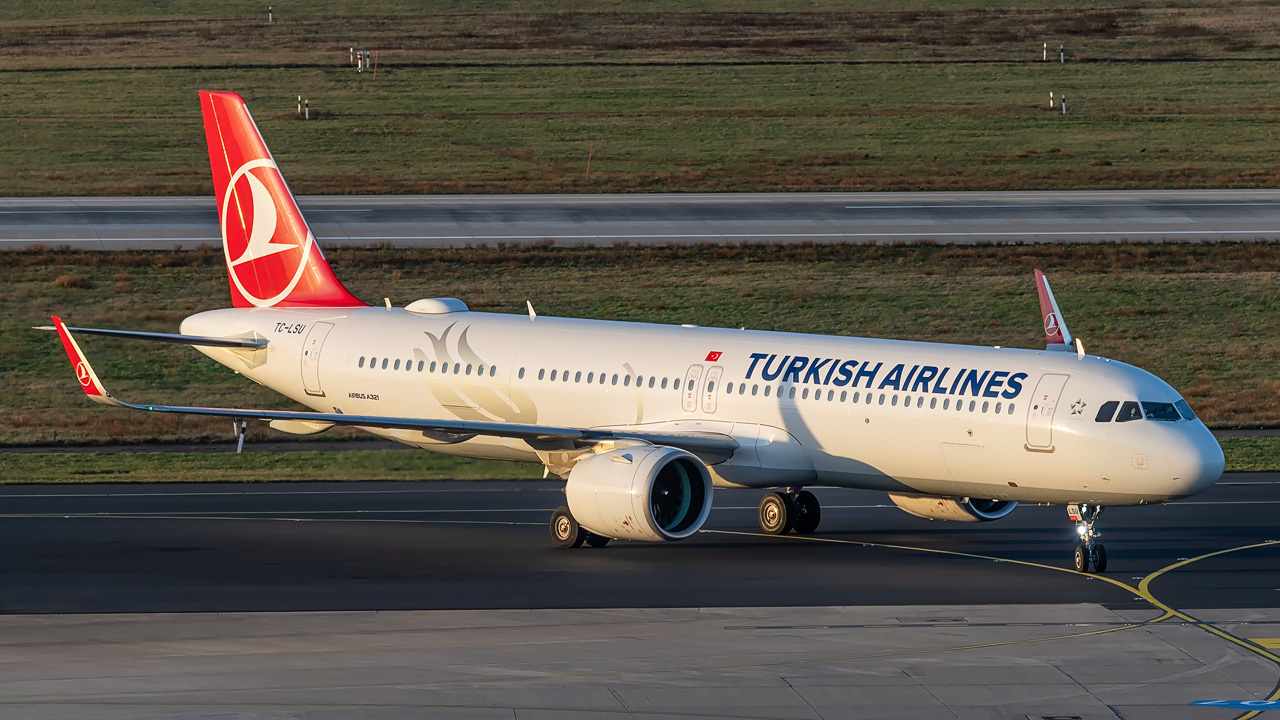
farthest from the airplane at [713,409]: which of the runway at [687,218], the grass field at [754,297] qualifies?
the runway at [687,218]

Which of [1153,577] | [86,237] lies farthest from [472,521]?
[86,237]

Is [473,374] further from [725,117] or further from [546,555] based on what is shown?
[725,117]

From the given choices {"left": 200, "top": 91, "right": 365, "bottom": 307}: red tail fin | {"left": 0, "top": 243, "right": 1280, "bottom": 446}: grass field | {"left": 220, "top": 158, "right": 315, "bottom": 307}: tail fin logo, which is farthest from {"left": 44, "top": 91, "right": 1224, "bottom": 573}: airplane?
{"left": 0, "top": 243, "right": 1280, "bottom": 446}: grass field

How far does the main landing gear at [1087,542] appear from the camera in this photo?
3394 centimetres

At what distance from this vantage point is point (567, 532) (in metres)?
36.6

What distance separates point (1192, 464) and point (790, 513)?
29.8ft

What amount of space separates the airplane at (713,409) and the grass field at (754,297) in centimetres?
1554

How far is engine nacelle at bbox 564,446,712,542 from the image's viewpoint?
33844mm

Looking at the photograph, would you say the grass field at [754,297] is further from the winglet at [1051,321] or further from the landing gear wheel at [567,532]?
the landing gear wheel at [567,532]

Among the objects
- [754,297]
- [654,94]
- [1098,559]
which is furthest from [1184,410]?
[654,94]

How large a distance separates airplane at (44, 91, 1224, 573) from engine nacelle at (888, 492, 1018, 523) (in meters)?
0.05

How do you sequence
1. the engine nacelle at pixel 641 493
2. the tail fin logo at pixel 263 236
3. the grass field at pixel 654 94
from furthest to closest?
1. the grass field at pixel 654 94
2. the tail fin logo at pixel 263 236
3. the engine nacelle at pixel 641 493

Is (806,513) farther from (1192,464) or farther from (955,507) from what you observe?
(1192,464)

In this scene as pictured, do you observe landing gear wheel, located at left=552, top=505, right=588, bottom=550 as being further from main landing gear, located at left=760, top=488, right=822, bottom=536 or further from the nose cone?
the nose cone
